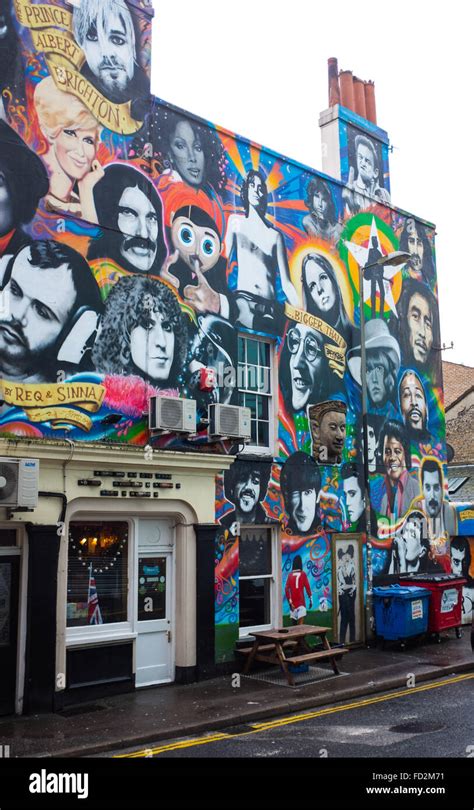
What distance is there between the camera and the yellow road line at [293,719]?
30.2 ft

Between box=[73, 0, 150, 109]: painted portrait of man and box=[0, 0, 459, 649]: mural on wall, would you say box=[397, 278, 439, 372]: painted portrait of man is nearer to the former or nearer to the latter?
box=[0, 0, 459, 649]: mural on wall

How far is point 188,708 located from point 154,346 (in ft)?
18.8

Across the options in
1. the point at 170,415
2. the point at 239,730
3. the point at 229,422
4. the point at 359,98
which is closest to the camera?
the point at 239,730

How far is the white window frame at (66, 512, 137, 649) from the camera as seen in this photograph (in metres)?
11.5

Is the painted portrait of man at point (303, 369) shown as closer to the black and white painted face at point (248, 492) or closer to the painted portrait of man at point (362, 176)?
the black and white painted face at point (248, 492)

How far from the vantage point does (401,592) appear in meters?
15.8

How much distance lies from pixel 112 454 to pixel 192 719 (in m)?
3.99

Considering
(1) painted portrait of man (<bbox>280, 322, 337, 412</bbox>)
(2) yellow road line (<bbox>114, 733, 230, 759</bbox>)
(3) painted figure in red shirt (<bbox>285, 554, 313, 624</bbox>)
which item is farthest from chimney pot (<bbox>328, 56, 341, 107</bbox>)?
(2) yellow road line (<bbox>114, 733, 230, 759</bbox>)

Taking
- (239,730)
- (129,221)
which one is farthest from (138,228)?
(239,730)

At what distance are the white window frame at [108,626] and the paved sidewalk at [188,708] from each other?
2.94 ft

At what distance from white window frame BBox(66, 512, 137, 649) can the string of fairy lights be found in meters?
0.17

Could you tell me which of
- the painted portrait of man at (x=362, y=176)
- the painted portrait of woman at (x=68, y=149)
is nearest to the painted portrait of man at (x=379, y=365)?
the painted portrait of man at (x=362, y=176)

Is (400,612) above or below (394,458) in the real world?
below

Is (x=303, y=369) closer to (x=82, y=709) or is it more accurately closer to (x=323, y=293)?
(x=323, y=293)
